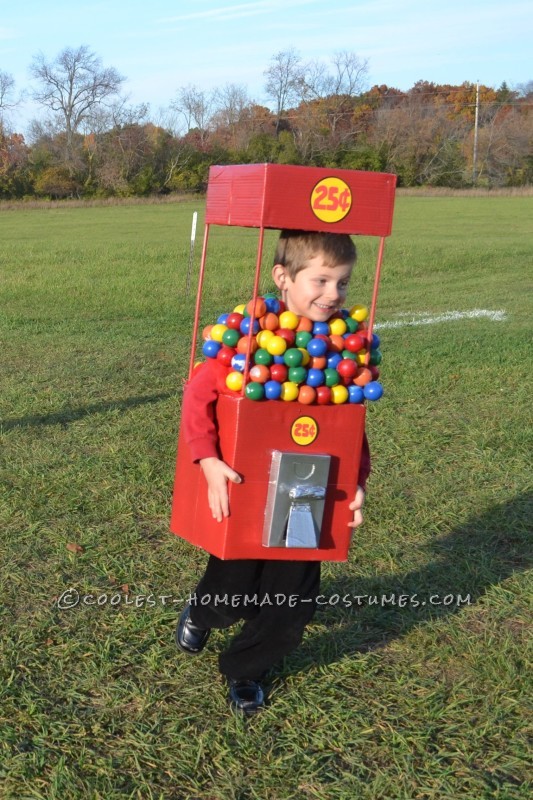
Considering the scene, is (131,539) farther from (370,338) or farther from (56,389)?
(56,389)

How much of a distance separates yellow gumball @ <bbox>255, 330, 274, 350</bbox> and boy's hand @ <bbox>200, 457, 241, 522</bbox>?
1.20ft

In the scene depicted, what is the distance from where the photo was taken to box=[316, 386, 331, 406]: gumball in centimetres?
256

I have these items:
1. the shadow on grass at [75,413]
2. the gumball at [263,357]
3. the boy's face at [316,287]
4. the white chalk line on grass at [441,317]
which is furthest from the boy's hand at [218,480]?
the white chalk line on grass at [441,317]

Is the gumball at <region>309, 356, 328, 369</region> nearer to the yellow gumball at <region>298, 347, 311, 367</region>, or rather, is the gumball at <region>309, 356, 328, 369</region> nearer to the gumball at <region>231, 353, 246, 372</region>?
the yellow gumball at <region>298, 347, 311, 367</region>

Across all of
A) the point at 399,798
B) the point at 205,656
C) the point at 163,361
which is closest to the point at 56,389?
the point at 163,361

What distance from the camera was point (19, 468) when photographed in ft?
16.0

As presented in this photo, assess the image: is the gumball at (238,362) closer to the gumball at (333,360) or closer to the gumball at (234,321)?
the gumball at (234,321)

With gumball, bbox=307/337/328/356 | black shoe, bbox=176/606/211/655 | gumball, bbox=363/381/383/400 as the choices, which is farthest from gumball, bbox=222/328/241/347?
black shoe, bbox=176/606/211/655

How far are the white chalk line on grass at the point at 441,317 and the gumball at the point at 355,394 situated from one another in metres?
7.47

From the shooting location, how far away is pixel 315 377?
2.54 meters

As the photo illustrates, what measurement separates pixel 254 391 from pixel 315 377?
19 centimetres

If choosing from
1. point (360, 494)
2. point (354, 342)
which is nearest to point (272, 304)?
point (354, 342)

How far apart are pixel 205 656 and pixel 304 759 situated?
650mm

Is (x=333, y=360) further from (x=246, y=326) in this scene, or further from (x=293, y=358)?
(x=246, y=326)
